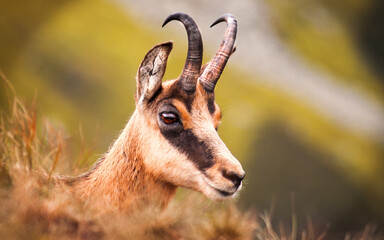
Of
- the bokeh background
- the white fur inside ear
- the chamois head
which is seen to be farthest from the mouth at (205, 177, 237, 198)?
the bokeh background

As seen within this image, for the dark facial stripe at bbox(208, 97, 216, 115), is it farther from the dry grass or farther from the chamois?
the dry grass

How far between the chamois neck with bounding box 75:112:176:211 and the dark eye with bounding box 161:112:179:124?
21.1 inches

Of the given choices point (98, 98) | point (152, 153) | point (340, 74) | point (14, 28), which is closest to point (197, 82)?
point (152, 153)

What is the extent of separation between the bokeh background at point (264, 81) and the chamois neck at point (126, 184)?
12.0m

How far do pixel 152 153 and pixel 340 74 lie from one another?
27260 mm

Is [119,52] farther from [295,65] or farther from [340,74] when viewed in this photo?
[340,74]

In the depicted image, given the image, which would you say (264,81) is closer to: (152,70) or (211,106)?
(211,106)

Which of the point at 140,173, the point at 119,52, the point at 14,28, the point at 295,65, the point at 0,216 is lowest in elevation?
the point at 14,28

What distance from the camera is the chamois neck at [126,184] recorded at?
19.5ft

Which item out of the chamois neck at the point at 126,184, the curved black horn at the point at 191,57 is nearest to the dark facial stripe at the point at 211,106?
the curved black horn at the point at 191,57

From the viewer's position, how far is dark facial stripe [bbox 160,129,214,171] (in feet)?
19.0

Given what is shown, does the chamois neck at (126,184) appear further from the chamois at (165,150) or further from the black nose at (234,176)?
the black nose at (234,176)

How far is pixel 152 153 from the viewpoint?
19.9 ft

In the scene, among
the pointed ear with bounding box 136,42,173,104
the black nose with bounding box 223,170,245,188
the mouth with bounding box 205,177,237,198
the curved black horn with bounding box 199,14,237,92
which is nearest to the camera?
the black nose with bounding box 223,170,245,188
